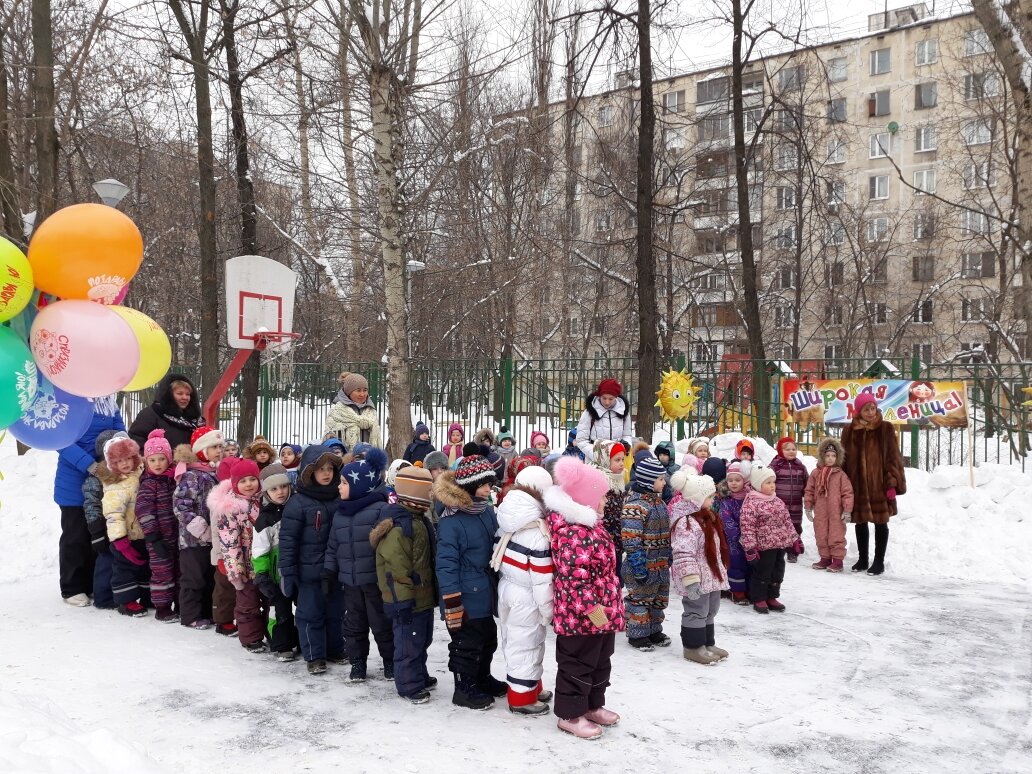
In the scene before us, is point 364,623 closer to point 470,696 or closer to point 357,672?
point 357,672

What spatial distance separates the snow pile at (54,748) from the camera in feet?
10.1

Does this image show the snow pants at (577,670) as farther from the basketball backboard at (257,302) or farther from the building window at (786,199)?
the building window at (786,199)

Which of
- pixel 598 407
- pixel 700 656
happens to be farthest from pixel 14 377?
pixel 598 407

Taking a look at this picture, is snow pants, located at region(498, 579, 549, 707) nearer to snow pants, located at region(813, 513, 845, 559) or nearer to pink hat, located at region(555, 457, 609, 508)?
pink hat, located at region(555, 457, 609, 508)

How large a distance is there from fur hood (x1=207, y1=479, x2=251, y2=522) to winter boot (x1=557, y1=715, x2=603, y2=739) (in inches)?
112

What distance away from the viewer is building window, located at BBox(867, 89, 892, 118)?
39.5m

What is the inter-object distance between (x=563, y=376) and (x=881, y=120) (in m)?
34.4

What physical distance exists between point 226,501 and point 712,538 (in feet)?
11.6

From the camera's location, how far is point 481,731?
4352mm

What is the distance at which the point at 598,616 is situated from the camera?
4.27 meters

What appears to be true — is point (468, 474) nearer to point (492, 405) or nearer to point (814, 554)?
point (814, 554)

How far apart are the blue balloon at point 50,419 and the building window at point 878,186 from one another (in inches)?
1613

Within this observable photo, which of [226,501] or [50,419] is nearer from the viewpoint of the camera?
[50,419]

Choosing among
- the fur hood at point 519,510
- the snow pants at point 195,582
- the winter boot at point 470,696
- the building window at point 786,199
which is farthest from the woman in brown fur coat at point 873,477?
the building window at point 786,199
